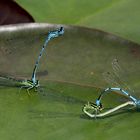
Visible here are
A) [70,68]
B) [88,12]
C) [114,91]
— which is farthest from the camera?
[88,12]

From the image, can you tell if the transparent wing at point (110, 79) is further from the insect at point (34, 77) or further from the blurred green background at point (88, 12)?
the blurred green background at point (88, 12)

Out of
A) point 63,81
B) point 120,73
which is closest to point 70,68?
point 63,81

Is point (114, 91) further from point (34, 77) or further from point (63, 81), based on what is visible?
point (34, 77)

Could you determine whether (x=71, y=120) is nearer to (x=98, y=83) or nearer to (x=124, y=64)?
(x=98, y=83)

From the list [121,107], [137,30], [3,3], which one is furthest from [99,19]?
[121,107]

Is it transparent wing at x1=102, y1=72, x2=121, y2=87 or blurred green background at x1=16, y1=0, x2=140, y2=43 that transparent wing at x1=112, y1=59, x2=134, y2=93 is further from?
blurred green background at x1=16, y1=0, x2=140, y2=43

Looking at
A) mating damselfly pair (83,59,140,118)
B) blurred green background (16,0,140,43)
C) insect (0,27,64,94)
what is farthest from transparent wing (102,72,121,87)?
blurred green background (16,0,140,43)
